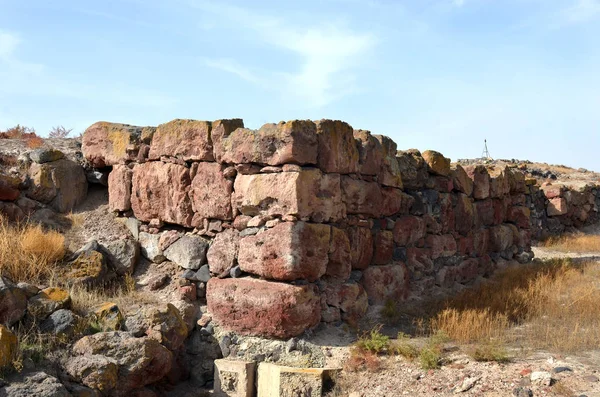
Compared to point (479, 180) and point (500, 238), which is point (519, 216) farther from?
point (479, 180)

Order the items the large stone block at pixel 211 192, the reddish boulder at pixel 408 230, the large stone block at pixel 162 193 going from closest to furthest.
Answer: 1. the large stone block at pixel 211 192
2. the large stone block at pixel 162 193
3. the reddish boulder at pixel 408 230

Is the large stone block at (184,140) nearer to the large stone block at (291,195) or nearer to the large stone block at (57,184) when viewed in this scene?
the large stone block at (291,195)

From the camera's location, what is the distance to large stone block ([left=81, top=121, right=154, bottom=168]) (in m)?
6.56

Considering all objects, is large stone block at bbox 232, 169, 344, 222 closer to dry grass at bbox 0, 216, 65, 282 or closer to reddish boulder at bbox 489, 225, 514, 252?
dry grass at bbox 0, 216, 65, 282

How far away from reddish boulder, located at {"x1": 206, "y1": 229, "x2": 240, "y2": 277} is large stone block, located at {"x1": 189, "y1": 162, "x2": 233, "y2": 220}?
7.9 inches

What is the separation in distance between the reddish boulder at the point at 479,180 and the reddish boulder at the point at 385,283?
284cm

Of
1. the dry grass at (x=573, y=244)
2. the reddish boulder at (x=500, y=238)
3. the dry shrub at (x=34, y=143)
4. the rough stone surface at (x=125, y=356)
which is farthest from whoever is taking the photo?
the dry grass at (x=573, y=244)

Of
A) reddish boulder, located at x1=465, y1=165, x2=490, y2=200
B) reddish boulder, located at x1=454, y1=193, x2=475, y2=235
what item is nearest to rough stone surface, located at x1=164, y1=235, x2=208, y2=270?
reddish boulder, located at x1=454, y1=193, x2=475, y2=235

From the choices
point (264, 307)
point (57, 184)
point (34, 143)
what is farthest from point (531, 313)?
point (34, 143)

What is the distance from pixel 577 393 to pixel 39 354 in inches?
159

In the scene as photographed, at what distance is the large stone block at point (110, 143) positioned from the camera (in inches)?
258

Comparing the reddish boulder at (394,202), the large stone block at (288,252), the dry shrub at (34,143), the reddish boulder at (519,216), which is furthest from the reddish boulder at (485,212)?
the dry shrub at (34,143)

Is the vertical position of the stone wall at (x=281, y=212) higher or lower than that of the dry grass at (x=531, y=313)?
higher

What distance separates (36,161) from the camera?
6.76m
